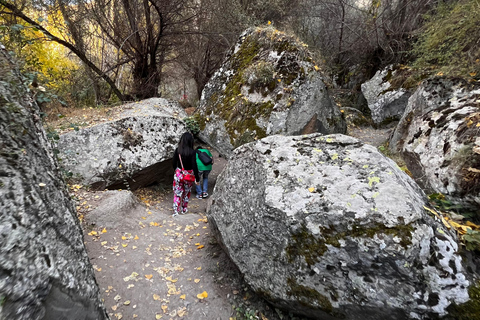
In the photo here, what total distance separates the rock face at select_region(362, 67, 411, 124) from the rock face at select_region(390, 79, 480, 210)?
393 centimetres

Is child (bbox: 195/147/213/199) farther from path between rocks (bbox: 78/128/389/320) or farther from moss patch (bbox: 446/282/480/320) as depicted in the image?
moss patch (bbox: 446/282/480/320)

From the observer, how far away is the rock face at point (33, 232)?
1.63 m

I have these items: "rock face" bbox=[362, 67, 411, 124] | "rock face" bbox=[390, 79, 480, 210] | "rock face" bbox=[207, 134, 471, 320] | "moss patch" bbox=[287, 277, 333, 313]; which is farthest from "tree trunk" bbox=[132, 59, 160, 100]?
"moss patch" bbox=[287, 277, 333, 313]

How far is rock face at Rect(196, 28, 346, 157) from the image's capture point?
688cm

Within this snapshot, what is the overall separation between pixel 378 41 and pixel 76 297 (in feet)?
45.0

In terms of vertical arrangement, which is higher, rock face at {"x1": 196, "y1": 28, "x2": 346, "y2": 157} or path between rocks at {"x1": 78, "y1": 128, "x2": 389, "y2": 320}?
rock face at {"x1": 196, "y1": 28, "x2": 346, "y2": 157}

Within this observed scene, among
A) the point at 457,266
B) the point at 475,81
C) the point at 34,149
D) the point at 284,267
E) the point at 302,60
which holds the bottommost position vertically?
the point at 284,267

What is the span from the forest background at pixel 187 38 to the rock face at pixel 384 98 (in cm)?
44

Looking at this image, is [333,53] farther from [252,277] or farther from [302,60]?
[252,277]

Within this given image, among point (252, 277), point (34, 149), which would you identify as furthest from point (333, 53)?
point (34, 149)

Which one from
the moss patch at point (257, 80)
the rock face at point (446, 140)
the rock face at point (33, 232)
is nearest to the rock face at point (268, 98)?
the moss patch at point (257, 80)

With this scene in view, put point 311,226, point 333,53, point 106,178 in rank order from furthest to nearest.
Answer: point 333,53, point 106,178, point 311,226

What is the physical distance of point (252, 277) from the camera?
3.29 m

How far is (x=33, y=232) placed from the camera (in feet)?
6.17
